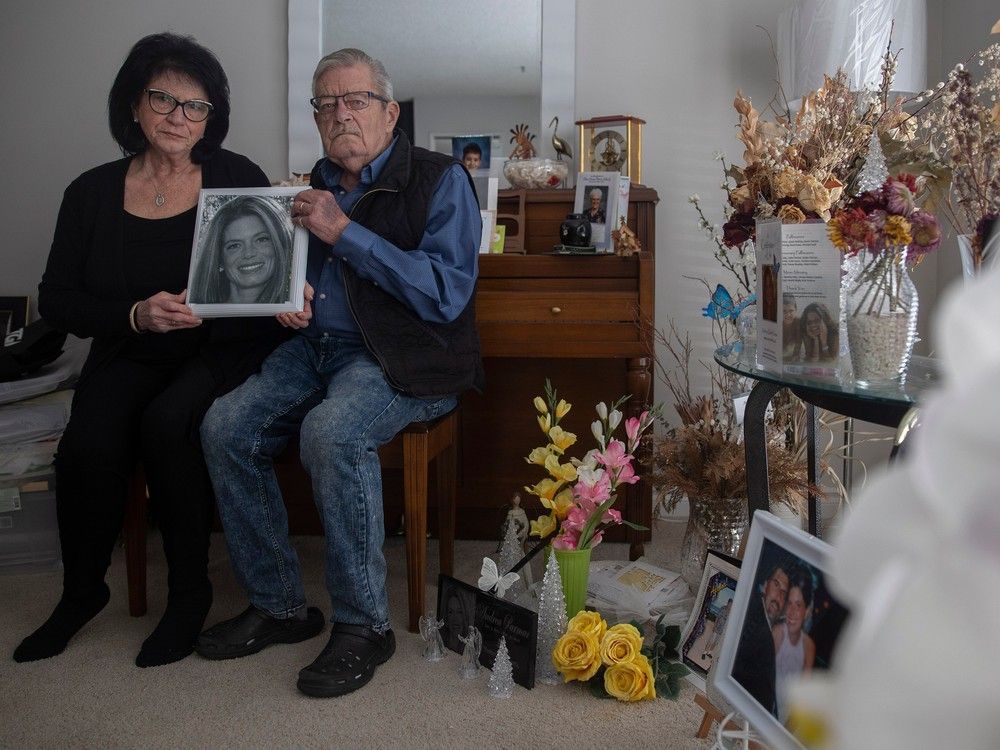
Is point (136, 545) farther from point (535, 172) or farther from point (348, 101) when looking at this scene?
point (535, 172)

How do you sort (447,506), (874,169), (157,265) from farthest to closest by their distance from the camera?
1. (447,506)
2. (157,265)
3. (874,169)

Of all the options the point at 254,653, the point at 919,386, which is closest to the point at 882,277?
the point at 919,386

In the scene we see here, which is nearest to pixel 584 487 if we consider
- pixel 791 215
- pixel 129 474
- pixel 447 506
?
pixel 447 506

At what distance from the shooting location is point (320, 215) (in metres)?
2.07

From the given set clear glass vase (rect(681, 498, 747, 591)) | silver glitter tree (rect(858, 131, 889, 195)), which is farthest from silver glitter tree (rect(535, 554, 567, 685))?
silver glitter tree (rect(858, 131, 889, 195))

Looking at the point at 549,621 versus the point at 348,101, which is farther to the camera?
the point at 348,101

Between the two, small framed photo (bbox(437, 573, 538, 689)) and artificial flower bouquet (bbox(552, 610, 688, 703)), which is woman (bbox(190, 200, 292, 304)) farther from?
artificial flower bouquet (bbox(552, 610, 688, 703))

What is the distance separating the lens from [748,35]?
9.83ft

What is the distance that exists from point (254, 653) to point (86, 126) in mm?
2140

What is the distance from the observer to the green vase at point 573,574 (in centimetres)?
207

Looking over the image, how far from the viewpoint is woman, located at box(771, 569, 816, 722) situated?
0.97 meters

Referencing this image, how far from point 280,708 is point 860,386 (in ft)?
4.14

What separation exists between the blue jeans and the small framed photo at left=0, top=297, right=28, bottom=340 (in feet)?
5.07

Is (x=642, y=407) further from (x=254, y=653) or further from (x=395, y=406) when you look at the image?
(x=254, y=653)
